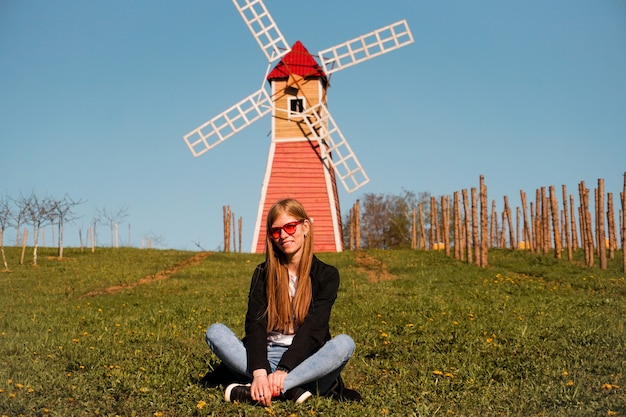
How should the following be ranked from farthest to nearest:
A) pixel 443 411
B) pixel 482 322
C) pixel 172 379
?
pixel 482 322
pixel 172 379
pixel 443 411

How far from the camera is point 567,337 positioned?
8.44 metres

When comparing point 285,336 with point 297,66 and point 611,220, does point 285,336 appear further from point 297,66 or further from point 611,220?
point 297,66

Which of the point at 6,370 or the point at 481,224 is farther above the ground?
the point at 481,224

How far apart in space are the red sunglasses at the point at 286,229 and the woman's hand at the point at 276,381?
1.07 metres

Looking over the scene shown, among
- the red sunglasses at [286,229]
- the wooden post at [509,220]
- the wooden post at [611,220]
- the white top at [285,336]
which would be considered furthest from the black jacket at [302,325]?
the wooden post at [509,220]

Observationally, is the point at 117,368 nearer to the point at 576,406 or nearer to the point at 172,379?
the point at 172,379

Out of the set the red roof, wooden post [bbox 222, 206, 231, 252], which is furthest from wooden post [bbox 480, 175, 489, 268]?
wooden post [bbox 222, 206, 231, 252]

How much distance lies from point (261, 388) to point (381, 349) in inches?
120

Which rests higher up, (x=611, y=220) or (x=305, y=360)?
(x=611, y=220)

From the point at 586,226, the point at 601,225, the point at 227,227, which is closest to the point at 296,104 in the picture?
the point at 227,227

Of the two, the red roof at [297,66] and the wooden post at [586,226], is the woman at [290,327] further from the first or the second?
the red roof at [297,66]

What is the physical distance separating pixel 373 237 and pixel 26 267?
2867 cm

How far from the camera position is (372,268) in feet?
74.4

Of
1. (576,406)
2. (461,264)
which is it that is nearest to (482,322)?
(576,406)
